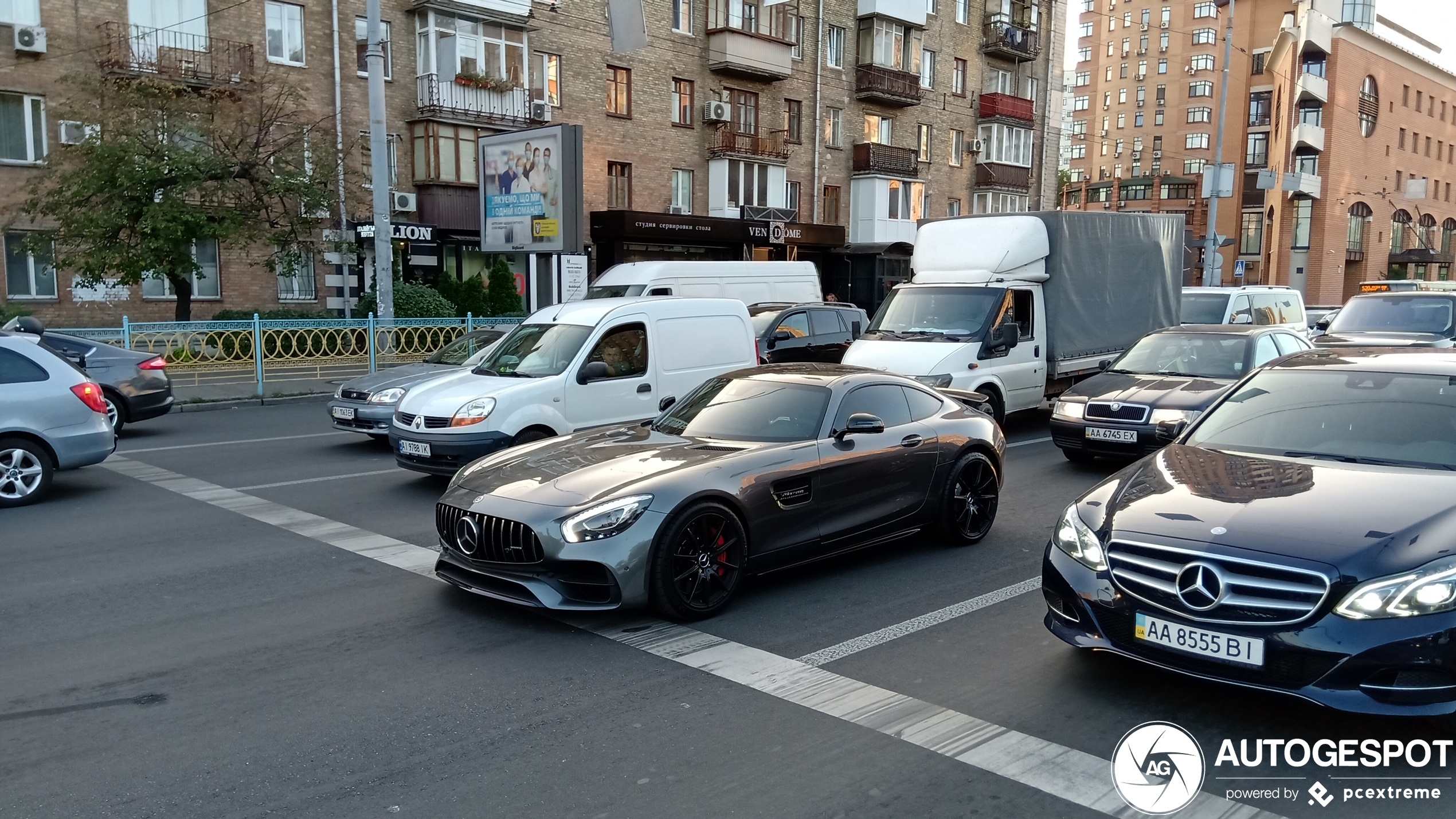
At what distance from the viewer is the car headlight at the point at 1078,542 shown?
460 cm

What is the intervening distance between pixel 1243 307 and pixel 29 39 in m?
25.1

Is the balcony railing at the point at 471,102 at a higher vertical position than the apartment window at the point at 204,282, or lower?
higher

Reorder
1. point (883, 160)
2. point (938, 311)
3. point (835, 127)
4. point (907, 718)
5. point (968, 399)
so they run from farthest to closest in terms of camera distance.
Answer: point (883, 160) → point (835, 127) → point (938, 311) → point (968, 399) → point (907, 718)

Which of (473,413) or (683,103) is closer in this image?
(473,413)

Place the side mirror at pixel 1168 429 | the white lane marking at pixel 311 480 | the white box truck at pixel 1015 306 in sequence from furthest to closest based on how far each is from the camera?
the white box truck at pixel 1015 306 → the white lane marking at pixel 311 480 → the side mirror at pixel 1168 429

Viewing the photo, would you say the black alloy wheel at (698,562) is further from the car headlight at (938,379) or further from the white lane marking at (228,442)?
the white lane marking at (228,442)

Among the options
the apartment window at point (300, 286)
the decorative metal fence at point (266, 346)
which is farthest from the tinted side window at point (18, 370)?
the apartment window at point (300, 286)

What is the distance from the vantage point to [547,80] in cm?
3095

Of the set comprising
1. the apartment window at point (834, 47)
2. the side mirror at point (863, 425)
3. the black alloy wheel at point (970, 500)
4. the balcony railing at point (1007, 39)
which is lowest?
the black alloy wheel at point (970, 500)

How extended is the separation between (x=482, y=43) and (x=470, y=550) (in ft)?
85.9

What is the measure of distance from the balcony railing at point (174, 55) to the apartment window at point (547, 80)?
25.8ft

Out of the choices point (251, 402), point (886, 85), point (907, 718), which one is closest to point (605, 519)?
point (907, 718)

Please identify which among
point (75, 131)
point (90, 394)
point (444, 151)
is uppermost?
point (444, 151)

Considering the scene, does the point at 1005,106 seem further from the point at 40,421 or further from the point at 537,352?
the point at 40,421
